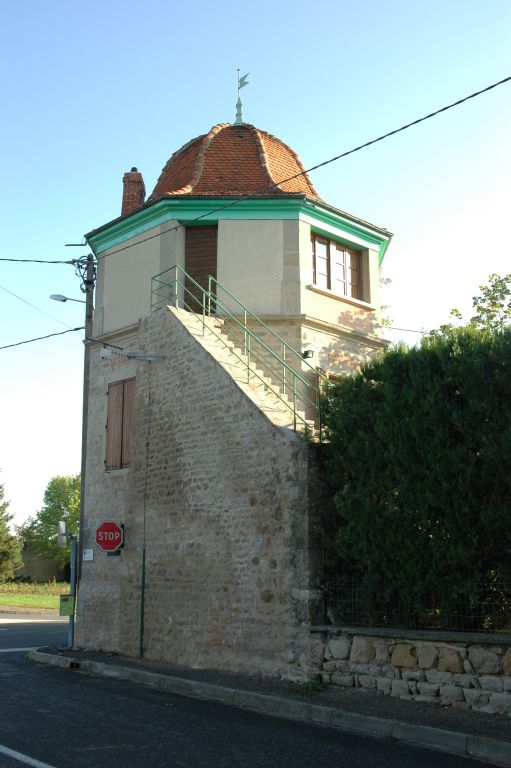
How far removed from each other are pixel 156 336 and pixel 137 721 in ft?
24.9

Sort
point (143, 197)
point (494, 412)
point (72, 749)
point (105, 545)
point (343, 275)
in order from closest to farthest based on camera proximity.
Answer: point (72, 749) < point (494, 412) < point (105, 545) < point (343, 275) < point (143, 197)

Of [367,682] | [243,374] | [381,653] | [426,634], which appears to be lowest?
[367,682]

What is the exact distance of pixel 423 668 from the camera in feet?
28.8

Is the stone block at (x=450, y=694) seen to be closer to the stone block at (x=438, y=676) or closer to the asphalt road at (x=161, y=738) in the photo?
the stone block at (x=438, y=676)

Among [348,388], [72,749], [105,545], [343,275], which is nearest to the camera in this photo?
[72,749]

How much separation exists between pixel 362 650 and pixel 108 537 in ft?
19.7

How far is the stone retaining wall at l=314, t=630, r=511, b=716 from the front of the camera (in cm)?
805

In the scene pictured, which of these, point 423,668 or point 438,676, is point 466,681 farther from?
point 423,668

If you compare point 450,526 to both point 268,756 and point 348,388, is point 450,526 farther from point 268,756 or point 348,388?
point 268,756

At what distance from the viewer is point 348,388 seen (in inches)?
407

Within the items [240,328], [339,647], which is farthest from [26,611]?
[339,647]

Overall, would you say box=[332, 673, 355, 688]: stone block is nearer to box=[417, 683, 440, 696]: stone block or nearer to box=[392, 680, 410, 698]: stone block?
box=[392, 680, 410, 698]: stone block

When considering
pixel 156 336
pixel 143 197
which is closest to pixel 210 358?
pixel 156 336

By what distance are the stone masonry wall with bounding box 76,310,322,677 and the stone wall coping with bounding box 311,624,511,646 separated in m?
0.47
